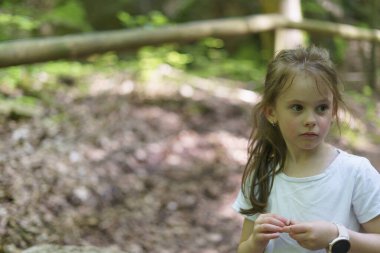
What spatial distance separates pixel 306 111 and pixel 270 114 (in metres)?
0.24

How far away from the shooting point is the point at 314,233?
188 centimetres

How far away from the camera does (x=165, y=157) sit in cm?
580

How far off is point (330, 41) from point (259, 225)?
10395mm

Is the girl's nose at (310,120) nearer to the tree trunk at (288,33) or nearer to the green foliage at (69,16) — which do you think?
the tree trunk at (288,33)

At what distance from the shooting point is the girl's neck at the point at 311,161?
207 cm

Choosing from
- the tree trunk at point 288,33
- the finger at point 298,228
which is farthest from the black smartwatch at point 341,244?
the tree trunk at point 288,33

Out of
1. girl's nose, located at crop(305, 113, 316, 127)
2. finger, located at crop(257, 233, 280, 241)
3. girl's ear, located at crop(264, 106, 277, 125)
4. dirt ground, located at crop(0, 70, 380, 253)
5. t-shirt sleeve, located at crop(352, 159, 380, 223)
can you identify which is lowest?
dirt ground, located at crop(0, 70, 380, 253)

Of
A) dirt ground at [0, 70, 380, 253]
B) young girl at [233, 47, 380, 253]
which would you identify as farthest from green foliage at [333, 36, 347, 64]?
young girl at [233, 47, 380, 253]

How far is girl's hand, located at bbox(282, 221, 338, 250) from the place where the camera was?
1885mm

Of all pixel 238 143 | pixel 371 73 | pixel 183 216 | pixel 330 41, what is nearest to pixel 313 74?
pixel 183 216

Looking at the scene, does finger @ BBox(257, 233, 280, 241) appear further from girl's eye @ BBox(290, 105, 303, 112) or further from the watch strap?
girl's eye @ BBox(290, 105, 303, 112)

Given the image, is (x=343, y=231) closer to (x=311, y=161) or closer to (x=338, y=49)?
(x=311, y=161)

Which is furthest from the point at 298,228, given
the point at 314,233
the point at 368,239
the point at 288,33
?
the point at 288,33

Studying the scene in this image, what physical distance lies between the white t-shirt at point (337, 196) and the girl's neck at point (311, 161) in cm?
3
